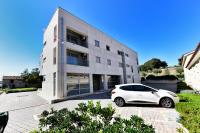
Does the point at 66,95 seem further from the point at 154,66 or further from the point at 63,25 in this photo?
the point at 154,66

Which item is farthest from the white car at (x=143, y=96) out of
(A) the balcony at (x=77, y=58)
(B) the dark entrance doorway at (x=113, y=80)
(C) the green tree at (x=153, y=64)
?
(C) the green tree at (x=153, y=64)

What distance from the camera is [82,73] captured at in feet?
60.9

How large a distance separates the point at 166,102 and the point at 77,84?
1135 cm

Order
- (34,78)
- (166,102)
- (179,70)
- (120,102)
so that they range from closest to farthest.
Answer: (166,102)
(120,102)
(34,78)
(179,70)

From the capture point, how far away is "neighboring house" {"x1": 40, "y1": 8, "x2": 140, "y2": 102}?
15814mm

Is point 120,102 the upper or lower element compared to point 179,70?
lower

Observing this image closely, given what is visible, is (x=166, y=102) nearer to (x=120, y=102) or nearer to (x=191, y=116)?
(x=120, y=102)

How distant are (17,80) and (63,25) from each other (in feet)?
209

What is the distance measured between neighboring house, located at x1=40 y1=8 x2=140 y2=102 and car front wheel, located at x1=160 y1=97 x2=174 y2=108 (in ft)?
34.4

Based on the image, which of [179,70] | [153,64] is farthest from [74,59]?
[153,64]

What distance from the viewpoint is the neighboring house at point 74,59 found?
15814 mm

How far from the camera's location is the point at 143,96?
9781mm

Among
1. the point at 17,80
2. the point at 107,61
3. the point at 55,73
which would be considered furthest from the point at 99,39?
the point at 17,80

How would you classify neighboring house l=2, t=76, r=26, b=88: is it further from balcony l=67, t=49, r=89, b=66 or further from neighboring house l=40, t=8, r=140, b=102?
balcony l=67, t=49, r=89, b=66
